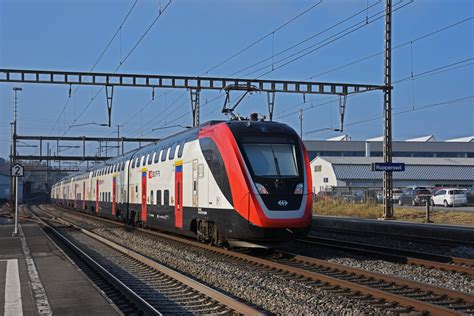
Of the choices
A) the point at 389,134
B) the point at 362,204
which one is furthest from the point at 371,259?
the point at 362,204

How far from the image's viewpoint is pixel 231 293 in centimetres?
1027

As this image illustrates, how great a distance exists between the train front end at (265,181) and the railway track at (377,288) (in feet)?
2.52

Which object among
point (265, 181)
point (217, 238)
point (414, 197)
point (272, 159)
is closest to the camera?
point (265, 181)

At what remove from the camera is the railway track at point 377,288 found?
874 centimetres

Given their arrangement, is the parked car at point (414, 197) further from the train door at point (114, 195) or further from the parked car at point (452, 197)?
the train door at point (114, 195)

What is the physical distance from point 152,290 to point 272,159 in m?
5.09

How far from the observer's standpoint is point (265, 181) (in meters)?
14.1

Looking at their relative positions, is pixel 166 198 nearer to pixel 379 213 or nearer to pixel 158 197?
pixel 158 197

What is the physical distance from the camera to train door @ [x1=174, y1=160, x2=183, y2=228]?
60.0ft

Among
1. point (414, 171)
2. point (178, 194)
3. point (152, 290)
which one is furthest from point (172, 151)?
point (414, 171)

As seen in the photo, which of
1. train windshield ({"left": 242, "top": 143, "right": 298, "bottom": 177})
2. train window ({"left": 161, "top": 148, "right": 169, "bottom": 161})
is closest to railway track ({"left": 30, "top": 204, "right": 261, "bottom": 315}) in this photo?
train windshield ({"left": 242, "top": 143, "right": 298, "bottom": 177})

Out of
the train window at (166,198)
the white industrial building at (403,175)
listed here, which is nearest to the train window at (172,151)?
the train window at (166,198)

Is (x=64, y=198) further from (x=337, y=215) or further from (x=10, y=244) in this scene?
(x=10, y=244)

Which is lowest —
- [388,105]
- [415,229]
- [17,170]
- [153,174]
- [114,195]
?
[415,229]
